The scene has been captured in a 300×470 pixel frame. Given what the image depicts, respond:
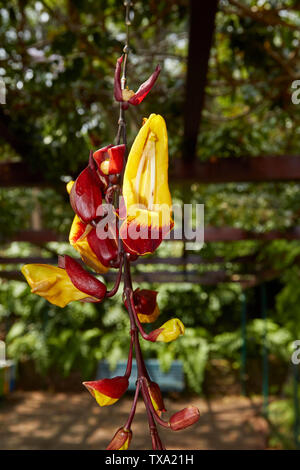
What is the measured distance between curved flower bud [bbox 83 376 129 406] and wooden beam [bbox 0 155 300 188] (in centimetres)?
209

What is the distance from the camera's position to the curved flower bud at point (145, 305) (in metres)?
0.46

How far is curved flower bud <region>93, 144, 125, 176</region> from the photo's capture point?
44 cm

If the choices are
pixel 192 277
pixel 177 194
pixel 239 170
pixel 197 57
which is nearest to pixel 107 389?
pixel 197 57

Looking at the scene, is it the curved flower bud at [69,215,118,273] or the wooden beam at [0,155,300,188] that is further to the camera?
the wooden beam at [0,155,300,188]

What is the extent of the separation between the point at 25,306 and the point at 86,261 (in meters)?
8.67

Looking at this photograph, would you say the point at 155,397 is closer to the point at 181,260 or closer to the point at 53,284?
the point at 53,284

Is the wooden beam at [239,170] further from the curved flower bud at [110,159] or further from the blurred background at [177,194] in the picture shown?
the curved flower bud at [110,159]

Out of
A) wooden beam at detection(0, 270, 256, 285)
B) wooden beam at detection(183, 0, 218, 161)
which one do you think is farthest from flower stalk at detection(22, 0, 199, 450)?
wooden beam at detection(0, 270, 256, 285)

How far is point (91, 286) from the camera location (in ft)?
1.40

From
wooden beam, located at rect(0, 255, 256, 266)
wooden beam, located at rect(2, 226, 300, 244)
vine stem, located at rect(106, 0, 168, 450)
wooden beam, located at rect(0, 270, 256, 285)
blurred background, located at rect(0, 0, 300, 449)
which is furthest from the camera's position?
wooden beam, located at rect(0, 270, 256, 285)

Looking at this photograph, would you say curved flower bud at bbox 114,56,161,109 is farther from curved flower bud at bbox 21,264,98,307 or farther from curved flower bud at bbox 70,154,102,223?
curved flower bud at bbox 21,264,98,307

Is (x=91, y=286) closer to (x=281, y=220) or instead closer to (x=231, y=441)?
(x=281, y=220)

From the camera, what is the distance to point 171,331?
1.36 feet

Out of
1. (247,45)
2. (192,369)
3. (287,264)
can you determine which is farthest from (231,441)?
(247,45)
